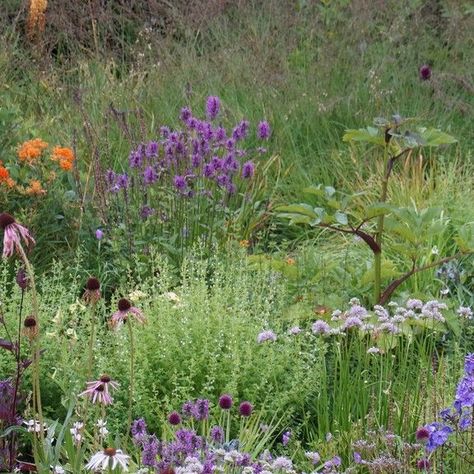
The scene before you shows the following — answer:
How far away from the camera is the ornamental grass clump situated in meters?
5.47

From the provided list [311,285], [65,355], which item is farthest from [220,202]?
[65,355]

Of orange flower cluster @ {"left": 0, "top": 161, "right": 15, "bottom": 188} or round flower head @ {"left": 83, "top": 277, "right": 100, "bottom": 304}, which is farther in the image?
orange flower cluster @ {"left": 0, "top": 161, "right": 15, "bottom": 188}

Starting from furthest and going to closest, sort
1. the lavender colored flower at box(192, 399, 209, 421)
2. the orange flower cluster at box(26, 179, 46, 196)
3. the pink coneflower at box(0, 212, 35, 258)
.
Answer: the orange flower cluster at box(26, 179, 46, 196), the lavender colored flower at box(192, 399, 209, 421), the pink coneflower at box(0, 212, 35, 258)

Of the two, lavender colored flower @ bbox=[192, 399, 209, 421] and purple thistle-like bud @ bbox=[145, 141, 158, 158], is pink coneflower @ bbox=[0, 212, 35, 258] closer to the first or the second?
lavender colored flower @ bbox=[192, 399, 209, 421]

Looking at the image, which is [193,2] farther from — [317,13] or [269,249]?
[269,249]

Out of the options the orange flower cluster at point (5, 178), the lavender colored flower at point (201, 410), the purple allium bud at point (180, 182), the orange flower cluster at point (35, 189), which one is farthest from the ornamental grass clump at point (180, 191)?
the lavender colored flower at point (201, 410)

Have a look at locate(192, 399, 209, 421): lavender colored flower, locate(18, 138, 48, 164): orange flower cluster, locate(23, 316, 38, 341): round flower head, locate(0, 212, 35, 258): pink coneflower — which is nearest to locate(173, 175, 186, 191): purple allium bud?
locate(18, 138, 48, 164): orange flower cluster

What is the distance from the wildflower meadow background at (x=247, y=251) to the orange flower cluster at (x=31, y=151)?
2 centimetres

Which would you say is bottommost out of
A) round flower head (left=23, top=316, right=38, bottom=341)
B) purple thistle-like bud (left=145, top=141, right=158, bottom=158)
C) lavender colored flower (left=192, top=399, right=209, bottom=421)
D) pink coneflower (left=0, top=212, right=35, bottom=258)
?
purple thistle-like bud (left=145, top=141, right=158, bottom=158)

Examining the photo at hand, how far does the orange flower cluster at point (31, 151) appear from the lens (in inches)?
218

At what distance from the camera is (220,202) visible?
587 centimetres

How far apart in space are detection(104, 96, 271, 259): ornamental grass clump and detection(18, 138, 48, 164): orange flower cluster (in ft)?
1.17

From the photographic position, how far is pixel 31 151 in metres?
5.54

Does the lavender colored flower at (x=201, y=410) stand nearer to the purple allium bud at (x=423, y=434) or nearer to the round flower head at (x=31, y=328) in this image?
the purple allium bud at (x=423, y=434)
